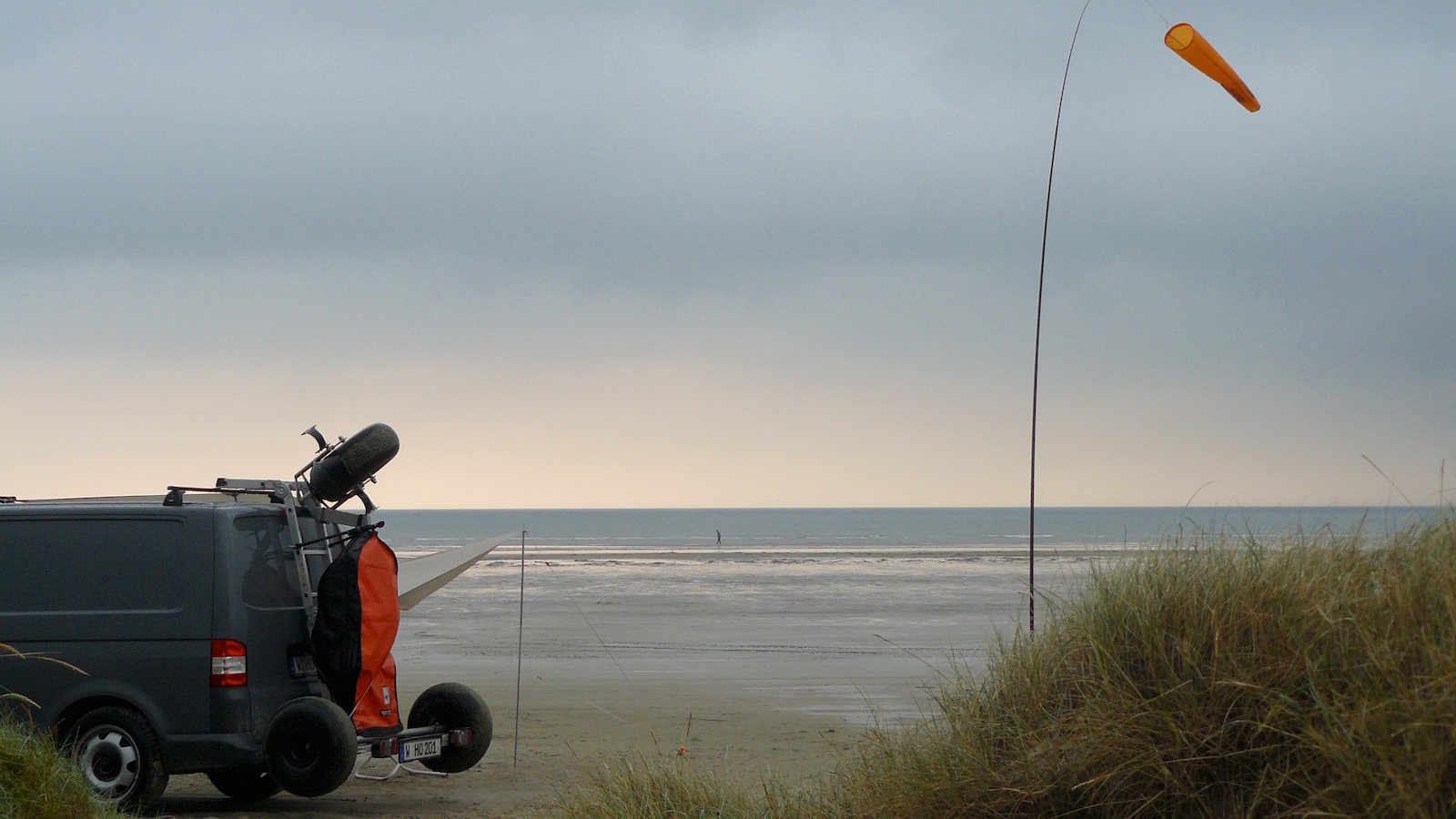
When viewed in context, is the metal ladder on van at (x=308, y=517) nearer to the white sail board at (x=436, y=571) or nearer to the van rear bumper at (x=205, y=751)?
the van rear bumper at (x=205, y=751)

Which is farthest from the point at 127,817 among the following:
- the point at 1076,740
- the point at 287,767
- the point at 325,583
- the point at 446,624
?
the point at 446,624

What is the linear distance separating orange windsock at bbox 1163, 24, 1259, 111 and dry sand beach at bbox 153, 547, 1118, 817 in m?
2.29

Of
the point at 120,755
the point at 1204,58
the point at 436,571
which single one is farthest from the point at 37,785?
the point at 1204,58

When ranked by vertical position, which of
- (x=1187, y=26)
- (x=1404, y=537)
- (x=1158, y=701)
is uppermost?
(x=1187, y=26)

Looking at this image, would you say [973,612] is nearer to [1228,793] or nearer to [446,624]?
[446,624]

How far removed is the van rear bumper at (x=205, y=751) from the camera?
711cm

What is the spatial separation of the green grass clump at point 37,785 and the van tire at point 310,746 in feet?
3.70

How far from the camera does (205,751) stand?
23.4ft

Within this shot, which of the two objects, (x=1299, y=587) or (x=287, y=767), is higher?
(x=1299, y=587)

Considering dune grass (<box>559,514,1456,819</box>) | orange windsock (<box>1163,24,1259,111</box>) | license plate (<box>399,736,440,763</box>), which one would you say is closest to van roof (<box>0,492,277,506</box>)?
license plate (<box>399,736,440,763</box>)

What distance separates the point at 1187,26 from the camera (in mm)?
5977

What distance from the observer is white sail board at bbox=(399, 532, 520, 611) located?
32.8 ft

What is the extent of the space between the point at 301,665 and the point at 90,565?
4.45 ft

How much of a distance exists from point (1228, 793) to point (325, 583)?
506cm
